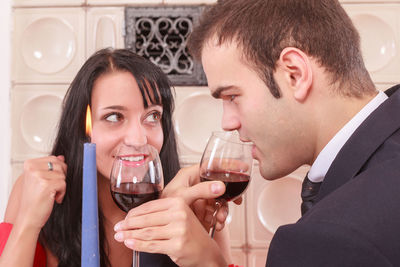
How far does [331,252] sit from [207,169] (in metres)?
0.46

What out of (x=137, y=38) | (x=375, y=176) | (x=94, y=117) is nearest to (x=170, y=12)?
(x=137, y=38)

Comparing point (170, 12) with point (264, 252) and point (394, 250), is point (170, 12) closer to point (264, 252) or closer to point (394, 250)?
point (264, 252)

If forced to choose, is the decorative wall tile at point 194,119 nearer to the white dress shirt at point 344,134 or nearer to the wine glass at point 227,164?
the wine glass at point 227,164

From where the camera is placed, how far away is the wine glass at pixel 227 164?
974 millimetres

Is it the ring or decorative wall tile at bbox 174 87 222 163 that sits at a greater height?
the ring

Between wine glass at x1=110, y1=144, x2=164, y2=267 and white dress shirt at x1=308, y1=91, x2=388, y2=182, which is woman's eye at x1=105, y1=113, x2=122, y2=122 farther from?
white dress shirt at x1=308, y1=91, x2=388, y2=182

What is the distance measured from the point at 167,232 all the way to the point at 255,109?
A: 0.36 m

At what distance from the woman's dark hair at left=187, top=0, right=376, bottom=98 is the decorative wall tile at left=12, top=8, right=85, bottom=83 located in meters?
1.35

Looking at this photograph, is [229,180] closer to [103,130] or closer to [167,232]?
[167,232]

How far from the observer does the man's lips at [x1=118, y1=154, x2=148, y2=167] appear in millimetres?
840

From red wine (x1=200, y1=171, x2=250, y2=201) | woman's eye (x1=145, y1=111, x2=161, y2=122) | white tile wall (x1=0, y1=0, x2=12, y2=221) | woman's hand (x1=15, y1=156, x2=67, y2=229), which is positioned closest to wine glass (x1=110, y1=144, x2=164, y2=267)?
red wine (x1=200, y1=171, x2=250, y2=201)

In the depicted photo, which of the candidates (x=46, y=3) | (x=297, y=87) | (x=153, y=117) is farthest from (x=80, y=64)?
(x=297, y=87)

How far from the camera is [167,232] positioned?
79 cm

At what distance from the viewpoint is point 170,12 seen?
2.16 m
